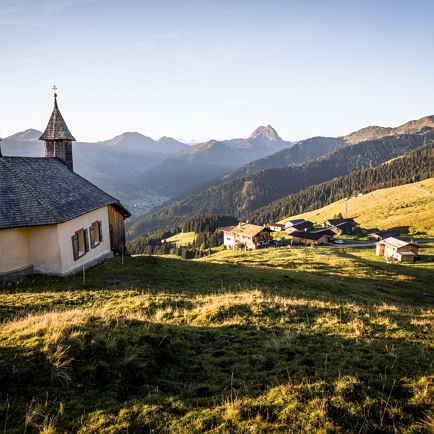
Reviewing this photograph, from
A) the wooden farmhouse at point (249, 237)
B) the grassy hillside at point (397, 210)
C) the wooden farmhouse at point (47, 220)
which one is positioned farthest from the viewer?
the wooden farmhouse at point (249, 237)

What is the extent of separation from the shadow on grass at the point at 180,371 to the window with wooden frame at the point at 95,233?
20567 mm

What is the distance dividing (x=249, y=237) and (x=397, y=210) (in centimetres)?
6284

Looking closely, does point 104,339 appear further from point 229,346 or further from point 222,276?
point 222,276

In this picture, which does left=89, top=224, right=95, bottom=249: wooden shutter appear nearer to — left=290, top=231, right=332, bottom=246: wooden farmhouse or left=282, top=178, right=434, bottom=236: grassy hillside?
left=290, top=231, right=332, bottom=246: wooden farmhouse

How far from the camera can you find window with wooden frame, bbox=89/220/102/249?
30641mm

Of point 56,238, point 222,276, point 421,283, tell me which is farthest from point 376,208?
point 56,238

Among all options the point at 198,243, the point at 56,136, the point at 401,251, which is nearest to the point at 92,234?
the point at 56,136

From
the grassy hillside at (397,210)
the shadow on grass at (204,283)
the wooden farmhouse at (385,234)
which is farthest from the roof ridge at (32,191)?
the grassy hillside at (397,210)

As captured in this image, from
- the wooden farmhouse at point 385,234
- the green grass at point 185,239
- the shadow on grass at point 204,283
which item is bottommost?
the green grass at point 185,239

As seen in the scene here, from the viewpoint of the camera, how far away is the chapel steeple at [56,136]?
35.2m

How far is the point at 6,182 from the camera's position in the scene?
2531 cm

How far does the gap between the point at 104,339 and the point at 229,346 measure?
4029mm

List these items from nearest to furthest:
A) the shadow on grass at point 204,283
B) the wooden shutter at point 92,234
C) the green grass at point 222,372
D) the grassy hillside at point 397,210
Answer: the green grass at point 222,372 → the shadow on grass at point 204,283 → the wooden shutter at point 92,234 → the grassy hillside at point 397,210

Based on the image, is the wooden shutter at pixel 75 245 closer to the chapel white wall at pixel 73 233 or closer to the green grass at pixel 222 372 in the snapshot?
the chapel white wall at pixel 73 233
